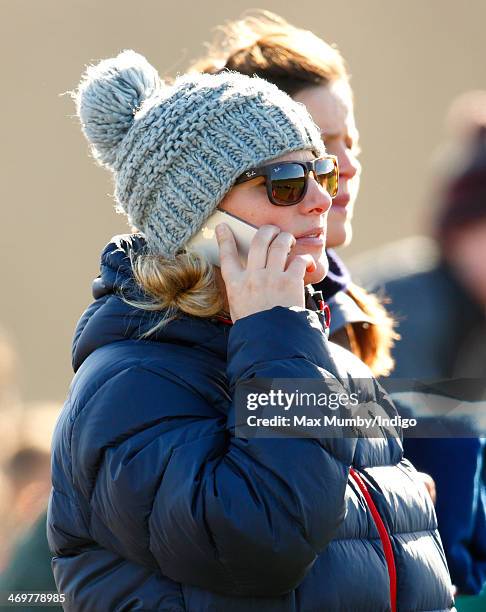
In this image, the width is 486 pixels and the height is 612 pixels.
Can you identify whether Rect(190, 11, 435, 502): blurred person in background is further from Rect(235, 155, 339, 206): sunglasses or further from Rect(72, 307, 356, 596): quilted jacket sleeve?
Rect(72, 307, 356, 596): quilted jacket sleeve

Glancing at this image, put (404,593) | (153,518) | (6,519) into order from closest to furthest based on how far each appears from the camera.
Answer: (153,518) < (404,593) < (6,519)

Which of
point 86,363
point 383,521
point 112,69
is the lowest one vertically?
point 383,521

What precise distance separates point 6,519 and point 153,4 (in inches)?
221

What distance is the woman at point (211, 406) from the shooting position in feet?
5.93

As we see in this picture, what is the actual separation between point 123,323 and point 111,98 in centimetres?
52

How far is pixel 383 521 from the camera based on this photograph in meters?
2.05

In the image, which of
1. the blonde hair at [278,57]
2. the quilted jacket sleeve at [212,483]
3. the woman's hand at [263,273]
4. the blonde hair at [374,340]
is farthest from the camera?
the blonde hair at [278,57]

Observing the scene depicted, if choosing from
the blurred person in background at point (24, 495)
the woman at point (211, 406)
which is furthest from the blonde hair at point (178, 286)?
the blurred person in background at point (24, 495)

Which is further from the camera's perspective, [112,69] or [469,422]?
[469,422]

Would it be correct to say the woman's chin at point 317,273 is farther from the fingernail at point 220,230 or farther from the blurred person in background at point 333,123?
the blurred person in background at point 333,123

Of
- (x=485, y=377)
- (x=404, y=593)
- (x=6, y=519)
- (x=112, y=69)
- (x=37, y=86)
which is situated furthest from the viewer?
(x=37, y=86)

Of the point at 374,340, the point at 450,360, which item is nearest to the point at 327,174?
the point at 450,360

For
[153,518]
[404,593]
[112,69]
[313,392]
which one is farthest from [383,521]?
[112,69]

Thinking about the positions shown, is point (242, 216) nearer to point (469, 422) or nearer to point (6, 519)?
point (469, 422)
